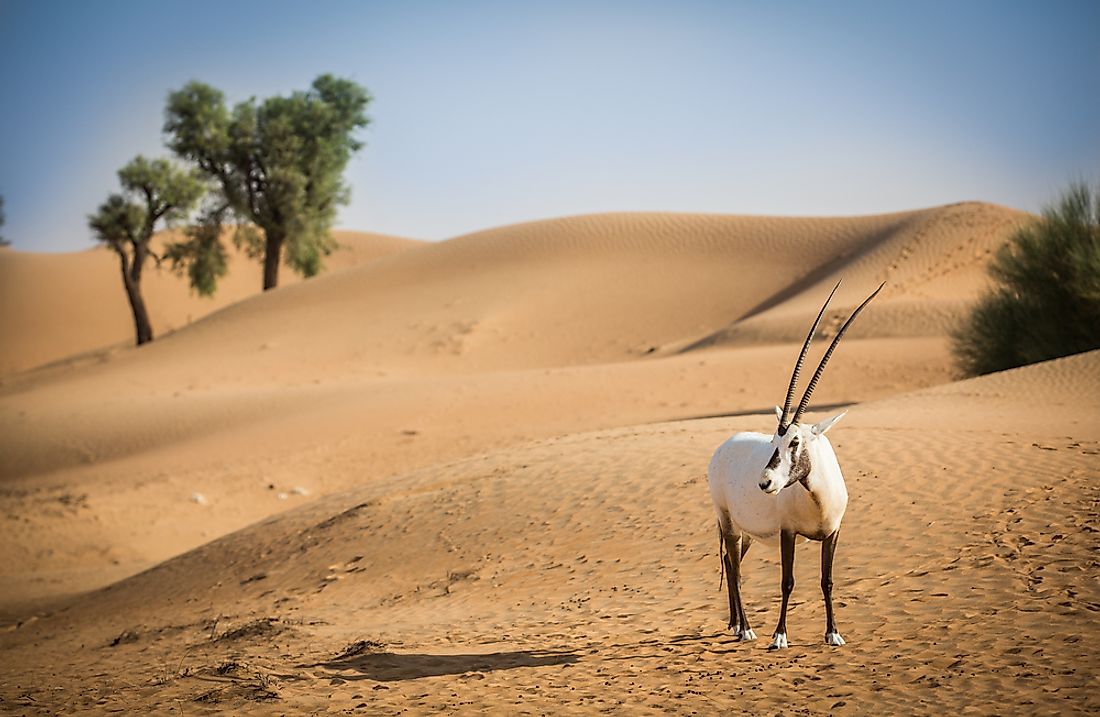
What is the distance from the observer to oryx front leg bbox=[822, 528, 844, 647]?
5988mm

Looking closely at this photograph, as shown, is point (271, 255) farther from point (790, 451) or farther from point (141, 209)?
point (790, 451)

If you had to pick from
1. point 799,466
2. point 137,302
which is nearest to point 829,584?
point 799,466

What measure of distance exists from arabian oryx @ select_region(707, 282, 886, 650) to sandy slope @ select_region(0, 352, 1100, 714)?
0.58 m

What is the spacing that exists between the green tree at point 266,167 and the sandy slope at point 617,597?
3614 cm

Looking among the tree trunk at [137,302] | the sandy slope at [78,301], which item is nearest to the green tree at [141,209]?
the tree trunk at [137,302]

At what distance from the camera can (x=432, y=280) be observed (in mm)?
43375

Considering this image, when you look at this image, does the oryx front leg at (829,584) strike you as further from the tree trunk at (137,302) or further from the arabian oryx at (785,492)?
the tree trunk at (137,302)

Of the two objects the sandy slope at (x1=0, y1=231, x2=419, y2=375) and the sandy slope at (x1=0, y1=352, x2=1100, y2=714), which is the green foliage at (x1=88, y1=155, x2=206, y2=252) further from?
the sandy slope at (x1=0, y1=352, x2=1100, y2=714)

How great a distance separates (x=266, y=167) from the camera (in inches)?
1877

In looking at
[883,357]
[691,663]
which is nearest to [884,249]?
[883,357]

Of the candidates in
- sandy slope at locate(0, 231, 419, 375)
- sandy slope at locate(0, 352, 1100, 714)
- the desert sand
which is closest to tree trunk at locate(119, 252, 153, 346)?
sandy slope at locate(0, 231, 419, 375)

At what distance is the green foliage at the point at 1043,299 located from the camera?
19.4m

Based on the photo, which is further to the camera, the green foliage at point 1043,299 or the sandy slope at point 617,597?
the green foliage at point 1043,299

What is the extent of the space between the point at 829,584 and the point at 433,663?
2.77m
